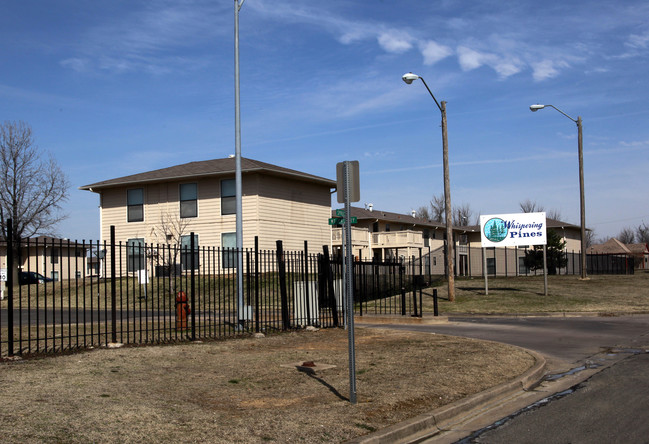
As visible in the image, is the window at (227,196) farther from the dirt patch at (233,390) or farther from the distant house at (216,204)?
the dirt patch at (233,390)

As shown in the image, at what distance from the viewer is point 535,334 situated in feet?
54.7

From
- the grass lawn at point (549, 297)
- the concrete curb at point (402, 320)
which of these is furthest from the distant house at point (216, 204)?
the concrete curb at point (402, 320)

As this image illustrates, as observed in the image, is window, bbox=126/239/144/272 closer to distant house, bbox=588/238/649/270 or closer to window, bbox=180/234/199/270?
window, bbox=180/234/199/270

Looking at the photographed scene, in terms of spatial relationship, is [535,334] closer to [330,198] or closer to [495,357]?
[495,357]

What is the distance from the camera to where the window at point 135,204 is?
38.5 meters

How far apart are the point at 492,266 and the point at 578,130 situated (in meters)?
24.8

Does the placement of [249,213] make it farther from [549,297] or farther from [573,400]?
[573,400]

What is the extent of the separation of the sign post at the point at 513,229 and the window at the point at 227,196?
45.6ft

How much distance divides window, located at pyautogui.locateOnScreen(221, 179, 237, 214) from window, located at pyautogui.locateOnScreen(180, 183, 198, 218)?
185 cm

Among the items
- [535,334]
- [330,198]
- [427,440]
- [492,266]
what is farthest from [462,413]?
[492,266]

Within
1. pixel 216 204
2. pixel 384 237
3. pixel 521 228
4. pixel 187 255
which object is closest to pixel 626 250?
pixel 384 237

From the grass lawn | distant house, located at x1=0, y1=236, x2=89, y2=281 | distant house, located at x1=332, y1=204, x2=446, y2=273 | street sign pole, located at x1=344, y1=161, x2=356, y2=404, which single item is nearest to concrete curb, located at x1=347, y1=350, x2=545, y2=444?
street sign pole, located at x1=344, y1=161, x2=356, y2=404

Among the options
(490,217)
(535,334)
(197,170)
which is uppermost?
(197,170)

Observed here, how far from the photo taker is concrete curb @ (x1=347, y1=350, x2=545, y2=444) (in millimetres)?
6723
